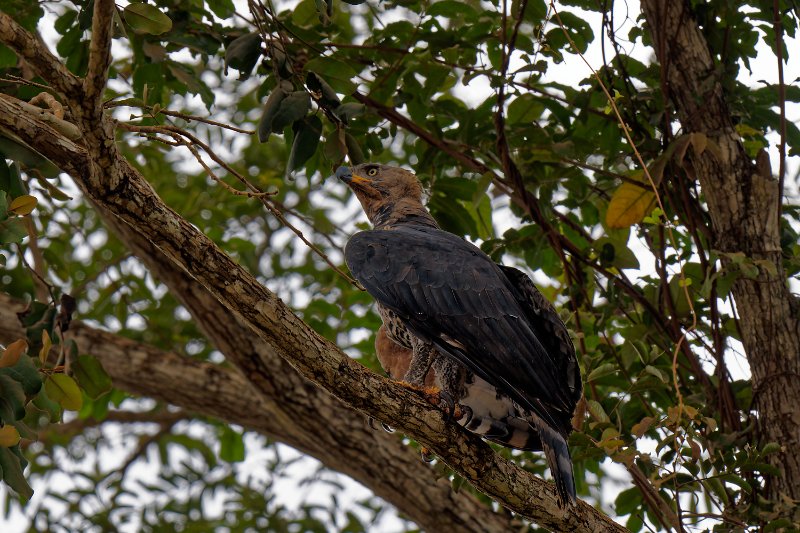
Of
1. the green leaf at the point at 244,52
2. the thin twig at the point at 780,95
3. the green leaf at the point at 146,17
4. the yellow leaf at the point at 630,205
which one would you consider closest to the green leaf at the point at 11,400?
the green leaf at the point at 146,17

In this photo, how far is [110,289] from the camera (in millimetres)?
6250

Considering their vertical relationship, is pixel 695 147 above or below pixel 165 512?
above

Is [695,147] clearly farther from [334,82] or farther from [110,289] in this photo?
[110,289]

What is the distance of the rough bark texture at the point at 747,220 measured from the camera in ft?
13.0

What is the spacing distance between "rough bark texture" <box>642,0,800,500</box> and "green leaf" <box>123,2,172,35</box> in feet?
7.02

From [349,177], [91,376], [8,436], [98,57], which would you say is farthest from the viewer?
[349,177]

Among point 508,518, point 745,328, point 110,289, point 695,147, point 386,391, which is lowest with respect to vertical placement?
point 386,391

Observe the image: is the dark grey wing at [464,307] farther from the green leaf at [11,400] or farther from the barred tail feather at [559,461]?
the green leaf at [11,400]

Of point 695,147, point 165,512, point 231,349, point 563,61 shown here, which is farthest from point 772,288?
point 165,512

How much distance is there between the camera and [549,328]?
3.73 metres

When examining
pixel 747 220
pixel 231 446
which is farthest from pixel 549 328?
pixel 231 446

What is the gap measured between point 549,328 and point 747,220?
104 centimetres

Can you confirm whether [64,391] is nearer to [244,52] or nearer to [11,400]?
[11,400]

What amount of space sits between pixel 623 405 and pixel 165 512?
12.6 feet
